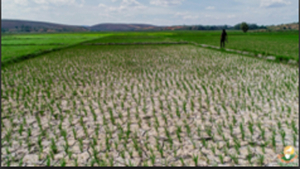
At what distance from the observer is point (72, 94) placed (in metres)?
6.30

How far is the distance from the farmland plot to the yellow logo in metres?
0.09

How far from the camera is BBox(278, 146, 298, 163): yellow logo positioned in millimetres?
2830

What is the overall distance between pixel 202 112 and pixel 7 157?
11.8 ft

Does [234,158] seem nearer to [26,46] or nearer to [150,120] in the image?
[150,120]

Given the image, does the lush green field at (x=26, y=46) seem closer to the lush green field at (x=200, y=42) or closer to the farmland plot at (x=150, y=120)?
the lush green field at (x=200, y=42)

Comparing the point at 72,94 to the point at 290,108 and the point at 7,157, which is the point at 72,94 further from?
the point at 290,108

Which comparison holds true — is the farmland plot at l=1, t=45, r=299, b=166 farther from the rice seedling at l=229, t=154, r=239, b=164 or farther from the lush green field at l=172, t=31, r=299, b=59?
the lush green field at l=172, t=31, r=299, b=59

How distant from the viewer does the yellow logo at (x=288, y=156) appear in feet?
9.29

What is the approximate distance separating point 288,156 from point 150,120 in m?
2.38

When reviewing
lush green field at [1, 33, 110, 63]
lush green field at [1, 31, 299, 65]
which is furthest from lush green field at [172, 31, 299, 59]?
lush green field at [1, 33, 110, 63]

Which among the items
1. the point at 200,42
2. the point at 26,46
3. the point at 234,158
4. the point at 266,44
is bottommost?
the point at 234,158

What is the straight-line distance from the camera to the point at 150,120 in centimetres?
438

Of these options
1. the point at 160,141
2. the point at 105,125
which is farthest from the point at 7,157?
the point at 160,141

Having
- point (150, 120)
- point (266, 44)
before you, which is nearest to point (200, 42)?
point (266, 44)
